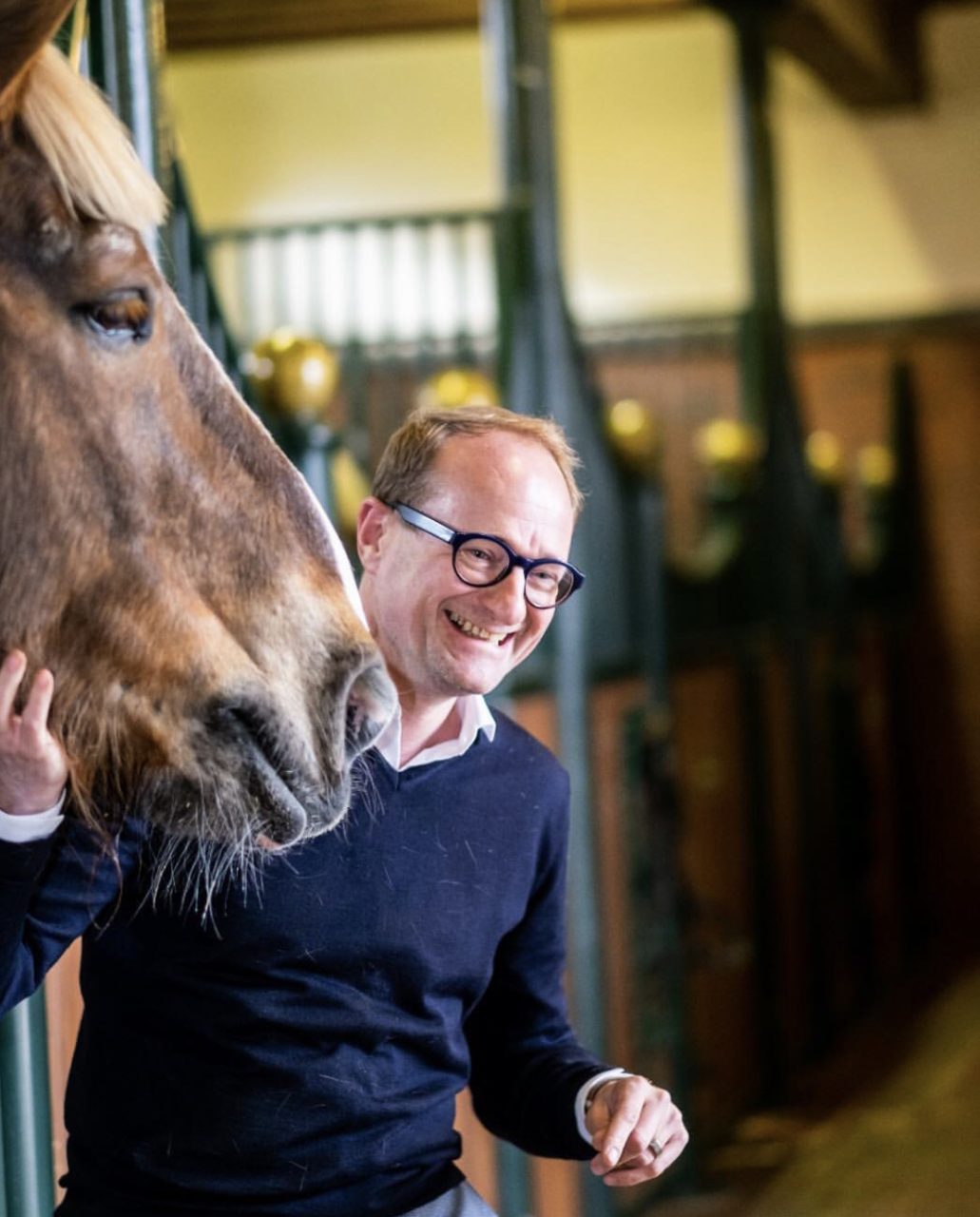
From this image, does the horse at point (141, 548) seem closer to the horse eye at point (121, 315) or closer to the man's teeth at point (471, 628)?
the horse eye at point (121, 315)

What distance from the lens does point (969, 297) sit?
20.2 feet

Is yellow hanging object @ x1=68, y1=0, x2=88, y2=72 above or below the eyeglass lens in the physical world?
above

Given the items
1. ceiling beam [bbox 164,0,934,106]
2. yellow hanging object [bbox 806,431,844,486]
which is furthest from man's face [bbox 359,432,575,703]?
ceiling beam [bbox 164,0,934,106]

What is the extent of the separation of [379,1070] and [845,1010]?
3989 mm

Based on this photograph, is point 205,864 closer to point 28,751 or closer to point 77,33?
point 28,751

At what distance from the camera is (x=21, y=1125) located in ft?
4.52

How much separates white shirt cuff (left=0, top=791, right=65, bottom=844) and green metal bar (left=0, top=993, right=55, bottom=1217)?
463 millimetres

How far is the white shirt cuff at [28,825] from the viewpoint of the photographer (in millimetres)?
956

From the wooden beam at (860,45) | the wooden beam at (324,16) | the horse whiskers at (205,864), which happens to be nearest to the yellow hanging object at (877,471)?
the wooden beam at (860,45)

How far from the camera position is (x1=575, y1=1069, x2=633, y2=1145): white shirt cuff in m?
1.21

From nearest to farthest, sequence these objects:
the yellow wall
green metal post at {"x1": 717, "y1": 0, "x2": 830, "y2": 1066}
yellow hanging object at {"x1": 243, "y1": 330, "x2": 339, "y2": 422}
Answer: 1. yellow hanging object at {"x1": 243, "y1": 330, "x2": 339, "y2": 422}
2. green metal post at {"x1": 717, "y1": 0, "x2": 830, "y2": 1066}
3. the yellow wall

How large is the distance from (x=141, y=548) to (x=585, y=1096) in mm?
499

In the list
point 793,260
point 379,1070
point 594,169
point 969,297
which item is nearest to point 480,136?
point 594,169

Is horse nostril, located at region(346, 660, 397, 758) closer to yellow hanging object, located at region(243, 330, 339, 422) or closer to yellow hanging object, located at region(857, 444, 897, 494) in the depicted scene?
yellow hanging object, located at region(243, 330, 339, 422)
